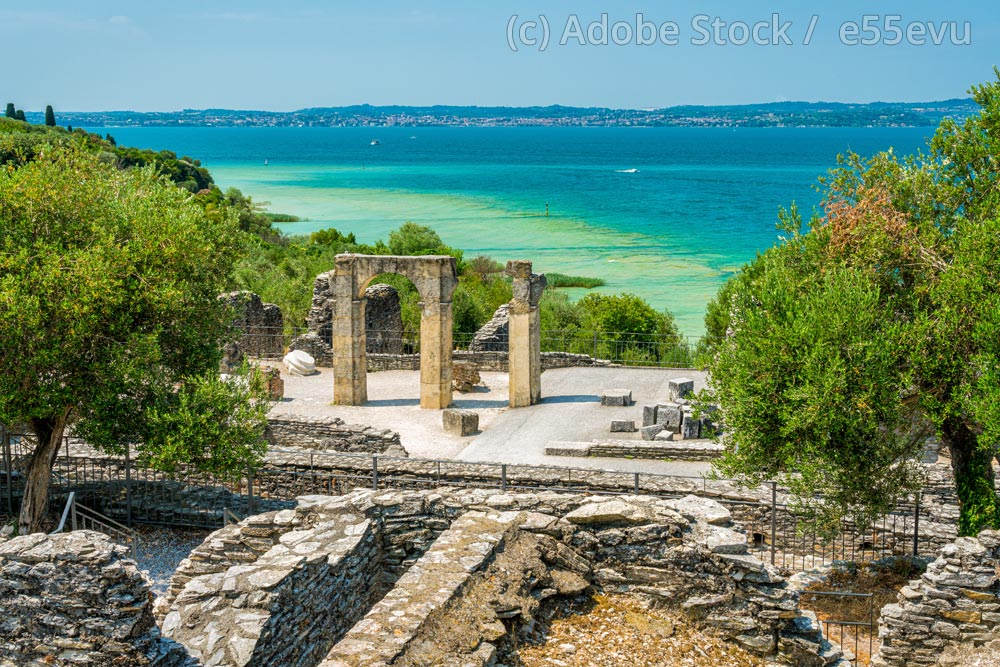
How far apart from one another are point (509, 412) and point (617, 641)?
1686cm

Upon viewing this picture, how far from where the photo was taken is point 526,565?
10828mm

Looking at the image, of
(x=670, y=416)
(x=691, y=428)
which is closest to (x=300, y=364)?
(x=670, y=416)

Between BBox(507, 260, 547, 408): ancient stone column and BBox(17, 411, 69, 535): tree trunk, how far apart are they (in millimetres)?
13334

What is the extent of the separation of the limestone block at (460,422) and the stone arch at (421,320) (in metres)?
2.13

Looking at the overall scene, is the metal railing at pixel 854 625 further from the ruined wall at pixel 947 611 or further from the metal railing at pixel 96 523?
the metal railing at pixel 96 523

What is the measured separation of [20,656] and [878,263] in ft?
41.9

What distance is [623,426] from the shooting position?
25.0 meters

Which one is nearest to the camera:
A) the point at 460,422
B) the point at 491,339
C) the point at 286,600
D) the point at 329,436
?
the point at 286,600

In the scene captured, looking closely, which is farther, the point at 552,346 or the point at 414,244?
the point at 414,244

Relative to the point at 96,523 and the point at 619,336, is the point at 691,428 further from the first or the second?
the point at 96,523

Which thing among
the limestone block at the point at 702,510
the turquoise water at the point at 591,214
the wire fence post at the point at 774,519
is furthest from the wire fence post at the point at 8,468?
the turquoise water at the point at 591,214

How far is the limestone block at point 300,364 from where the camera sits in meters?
31.6

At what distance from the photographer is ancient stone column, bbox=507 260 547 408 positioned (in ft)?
90.6

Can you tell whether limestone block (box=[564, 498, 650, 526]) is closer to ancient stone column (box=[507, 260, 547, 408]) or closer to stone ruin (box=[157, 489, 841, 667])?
stone ruin (box=[157, 489, 841, 667])
